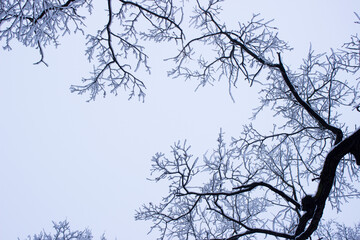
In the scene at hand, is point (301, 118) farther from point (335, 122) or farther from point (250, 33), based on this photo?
point (250, 33)

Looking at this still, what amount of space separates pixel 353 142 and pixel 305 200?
3.03 ft

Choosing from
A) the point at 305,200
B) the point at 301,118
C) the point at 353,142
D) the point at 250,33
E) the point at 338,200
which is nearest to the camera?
the point at 353,142

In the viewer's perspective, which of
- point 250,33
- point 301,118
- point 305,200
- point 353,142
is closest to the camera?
point 353,142

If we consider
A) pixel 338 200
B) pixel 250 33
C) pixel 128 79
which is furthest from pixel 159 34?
pixel 338 200

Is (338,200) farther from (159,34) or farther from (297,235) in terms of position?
(159,34)

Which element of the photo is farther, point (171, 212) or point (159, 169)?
point (171, 212)

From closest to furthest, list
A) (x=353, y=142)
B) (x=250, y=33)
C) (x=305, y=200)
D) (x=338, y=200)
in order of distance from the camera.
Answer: (x=353, y=142)
(x=305, y=200)
(x=250, y=33)
(x=338, y=200)

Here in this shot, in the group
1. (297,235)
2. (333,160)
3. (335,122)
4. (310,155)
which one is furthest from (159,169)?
(335,122)

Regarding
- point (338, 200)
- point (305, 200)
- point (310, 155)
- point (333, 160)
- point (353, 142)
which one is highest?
point (310, 155)

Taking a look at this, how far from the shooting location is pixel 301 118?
5672mm

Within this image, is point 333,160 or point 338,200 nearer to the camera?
point 333,160

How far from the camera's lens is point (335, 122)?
234 inches

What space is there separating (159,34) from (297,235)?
444 cm

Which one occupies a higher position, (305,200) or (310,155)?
(310,155)
